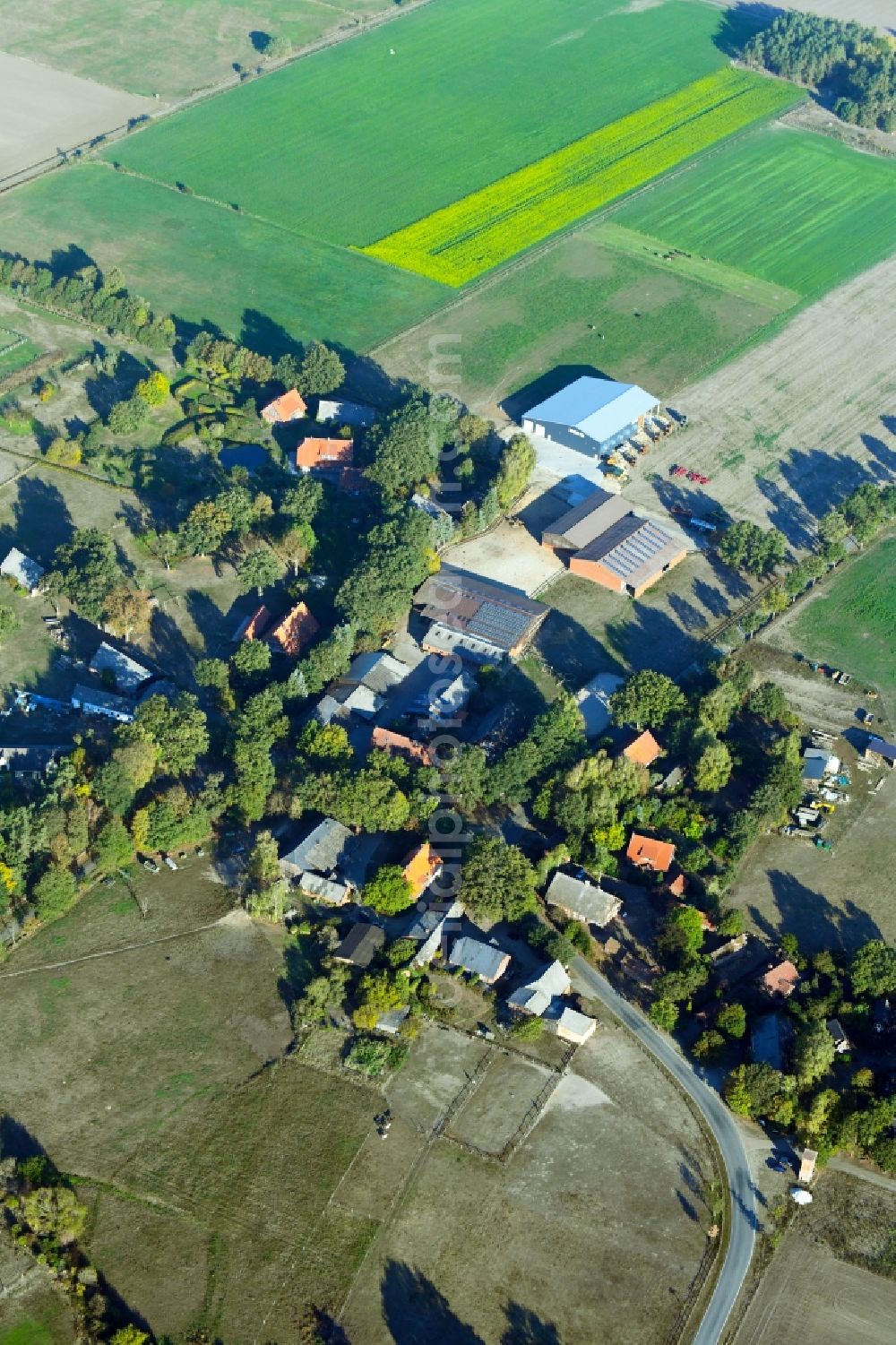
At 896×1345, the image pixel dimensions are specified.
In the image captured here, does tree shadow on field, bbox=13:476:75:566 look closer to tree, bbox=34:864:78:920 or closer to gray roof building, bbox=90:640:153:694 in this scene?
gray roof building, bbox=90:640:153:694

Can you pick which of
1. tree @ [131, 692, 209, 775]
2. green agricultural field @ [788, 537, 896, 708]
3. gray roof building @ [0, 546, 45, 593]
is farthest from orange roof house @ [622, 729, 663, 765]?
gray roof building @ [0, 546, 45, 593]

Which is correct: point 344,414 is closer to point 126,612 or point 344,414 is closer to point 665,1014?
point 126,612

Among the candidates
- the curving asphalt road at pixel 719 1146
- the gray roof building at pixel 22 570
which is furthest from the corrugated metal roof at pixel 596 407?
Result: the curving asphalt road at pixel 719 1146

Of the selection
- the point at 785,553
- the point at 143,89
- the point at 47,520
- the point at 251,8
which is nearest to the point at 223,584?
the point at 47,520

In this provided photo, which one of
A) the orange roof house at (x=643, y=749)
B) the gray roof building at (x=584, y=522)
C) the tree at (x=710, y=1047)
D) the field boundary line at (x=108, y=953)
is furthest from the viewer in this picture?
the gray roof building at (x=584, y=522)

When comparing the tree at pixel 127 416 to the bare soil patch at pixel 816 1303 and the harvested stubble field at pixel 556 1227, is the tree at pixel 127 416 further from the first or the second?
the bare soil patch at pixel 816 1303

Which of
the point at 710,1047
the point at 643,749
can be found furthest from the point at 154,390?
the point at 710,1047
